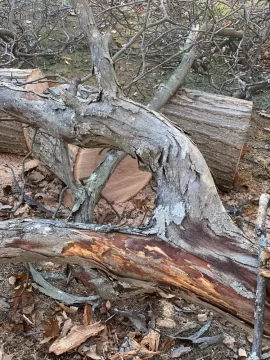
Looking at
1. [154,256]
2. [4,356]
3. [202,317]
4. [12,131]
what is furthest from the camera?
[12,131]

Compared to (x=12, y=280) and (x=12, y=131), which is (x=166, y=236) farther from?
(x=12, y=131)

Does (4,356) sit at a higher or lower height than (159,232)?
lower

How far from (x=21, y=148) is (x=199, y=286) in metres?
2.41

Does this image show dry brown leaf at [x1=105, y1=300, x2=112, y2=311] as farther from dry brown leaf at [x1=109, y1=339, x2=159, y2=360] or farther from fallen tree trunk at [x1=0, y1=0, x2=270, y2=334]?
fallen tree trunk at [x1=0, y1=0, x2=270, y2=334]

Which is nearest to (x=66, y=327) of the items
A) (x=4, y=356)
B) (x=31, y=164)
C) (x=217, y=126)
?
(x=4, y=356)

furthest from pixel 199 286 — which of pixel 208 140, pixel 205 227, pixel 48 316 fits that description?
pixel 208 140

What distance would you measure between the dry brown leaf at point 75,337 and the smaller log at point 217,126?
58.9 inches

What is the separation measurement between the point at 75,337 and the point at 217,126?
1.75 metres

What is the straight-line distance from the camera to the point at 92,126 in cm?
241

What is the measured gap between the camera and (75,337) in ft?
8.01

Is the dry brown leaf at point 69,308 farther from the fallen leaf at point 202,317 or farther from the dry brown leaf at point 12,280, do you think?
the fallen leaf at point 202,317

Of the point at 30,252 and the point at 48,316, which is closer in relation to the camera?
the point at 30,252

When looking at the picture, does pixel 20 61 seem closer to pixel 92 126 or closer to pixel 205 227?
pixel 92 126

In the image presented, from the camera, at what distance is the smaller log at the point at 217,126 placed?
11.3 feet
